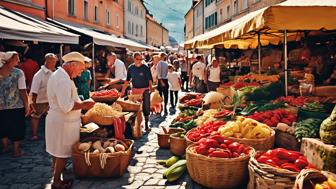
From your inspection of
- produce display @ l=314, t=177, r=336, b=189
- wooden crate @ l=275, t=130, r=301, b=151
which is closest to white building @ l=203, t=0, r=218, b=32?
wooden crate @ l=275, t=130, r=301, b=151

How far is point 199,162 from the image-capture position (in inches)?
176

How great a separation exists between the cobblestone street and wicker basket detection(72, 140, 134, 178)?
0.10 metres

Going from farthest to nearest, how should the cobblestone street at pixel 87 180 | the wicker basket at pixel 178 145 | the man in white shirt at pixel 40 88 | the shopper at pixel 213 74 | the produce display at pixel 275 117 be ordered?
the shopper at pixel 213 74 < the man in white shirt at pixel 40 88 < the wicker basket at pixel 178 145 < the produce display at pixel 275 117 < the cobblestone street at pixel 87 180

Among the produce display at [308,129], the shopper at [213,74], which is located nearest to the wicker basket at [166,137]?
the produce display at [308,129]

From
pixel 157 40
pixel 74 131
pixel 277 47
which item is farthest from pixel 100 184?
pixel 157 40

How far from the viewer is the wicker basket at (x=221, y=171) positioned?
4.31 meters

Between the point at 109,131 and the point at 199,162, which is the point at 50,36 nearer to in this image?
the point at 109,131

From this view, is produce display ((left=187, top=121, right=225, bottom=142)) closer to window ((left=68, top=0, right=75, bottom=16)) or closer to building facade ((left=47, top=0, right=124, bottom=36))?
building facade ((left=47, top=0, right=124, bottom=36))

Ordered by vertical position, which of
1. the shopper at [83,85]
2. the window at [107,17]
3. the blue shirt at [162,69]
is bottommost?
the shopper at [83,85]

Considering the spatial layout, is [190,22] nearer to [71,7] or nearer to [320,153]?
[71,7]

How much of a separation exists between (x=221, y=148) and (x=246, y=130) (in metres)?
0.83

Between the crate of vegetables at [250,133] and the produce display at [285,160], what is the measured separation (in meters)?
0.94

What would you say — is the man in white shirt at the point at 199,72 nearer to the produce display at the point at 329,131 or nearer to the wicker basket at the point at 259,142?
the wicker basket at the point at 259,142

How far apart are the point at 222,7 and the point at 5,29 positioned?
27425 mm
